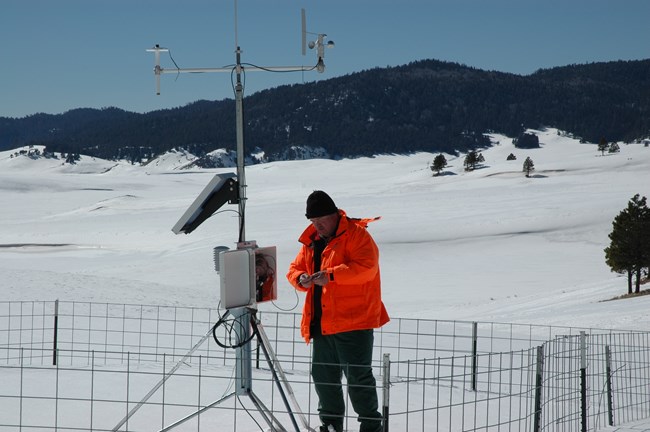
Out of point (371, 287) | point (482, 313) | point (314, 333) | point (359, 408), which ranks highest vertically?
point (371, 287)

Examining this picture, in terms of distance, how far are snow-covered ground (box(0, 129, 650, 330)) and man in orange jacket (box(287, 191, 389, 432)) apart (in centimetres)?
242

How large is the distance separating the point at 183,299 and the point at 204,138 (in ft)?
565

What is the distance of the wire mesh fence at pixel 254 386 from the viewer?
5.18 meters

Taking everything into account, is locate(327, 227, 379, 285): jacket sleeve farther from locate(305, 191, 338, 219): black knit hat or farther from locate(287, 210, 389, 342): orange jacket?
locate(305, 191, 338, 219): black knit hat

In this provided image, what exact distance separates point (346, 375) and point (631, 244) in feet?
69.3

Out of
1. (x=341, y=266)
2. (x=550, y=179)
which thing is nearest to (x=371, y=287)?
(x=341, y=266)

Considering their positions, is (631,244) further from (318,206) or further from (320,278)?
(320,278)

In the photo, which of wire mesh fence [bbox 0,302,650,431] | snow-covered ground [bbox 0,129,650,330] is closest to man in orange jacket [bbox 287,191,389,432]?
wire mesh fence [bbox 0,302,650,431]

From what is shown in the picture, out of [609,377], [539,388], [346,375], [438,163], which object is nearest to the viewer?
[539,388]

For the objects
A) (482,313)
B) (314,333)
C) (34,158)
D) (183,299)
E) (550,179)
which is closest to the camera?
(314,333)

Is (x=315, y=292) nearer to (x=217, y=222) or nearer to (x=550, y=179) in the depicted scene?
(x=217, y=222)

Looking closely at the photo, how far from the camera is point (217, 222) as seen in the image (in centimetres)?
4156

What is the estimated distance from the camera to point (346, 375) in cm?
492

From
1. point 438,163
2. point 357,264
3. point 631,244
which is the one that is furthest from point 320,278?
point 438,163
